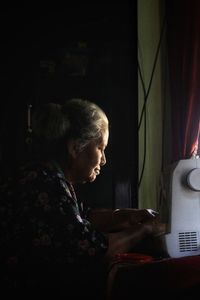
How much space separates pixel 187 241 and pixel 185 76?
1.01 m

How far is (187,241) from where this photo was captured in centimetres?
148

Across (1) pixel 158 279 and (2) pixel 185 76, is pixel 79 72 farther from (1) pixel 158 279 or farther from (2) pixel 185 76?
(1) pixel 158 279

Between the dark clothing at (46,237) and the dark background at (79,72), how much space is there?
1042 mm

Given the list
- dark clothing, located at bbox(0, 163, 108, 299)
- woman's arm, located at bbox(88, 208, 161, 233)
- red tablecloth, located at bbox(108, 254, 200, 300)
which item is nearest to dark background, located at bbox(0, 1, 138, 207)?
woman's arm, located at bbox(88, 208, 161, 233)

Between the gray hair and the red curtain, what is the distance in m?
0.77

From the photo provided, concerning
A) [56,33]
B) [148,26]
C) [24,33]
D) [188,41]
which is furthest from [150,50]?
[24,33]

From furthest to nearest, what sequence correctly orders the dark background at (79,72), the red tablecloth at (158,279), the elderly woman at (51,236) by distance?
the dark background at (79,72), the elderly woman at (51,236), the red tablecloth at (158,279)

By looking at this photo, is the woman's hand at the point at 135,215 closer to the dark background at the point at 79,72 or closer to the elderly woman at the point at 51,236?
the elderly woman at the point at 51,236

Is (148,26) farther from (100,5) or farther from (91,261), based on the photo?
(91,261)

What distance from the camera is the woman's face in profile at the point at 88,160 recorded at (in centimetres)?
153

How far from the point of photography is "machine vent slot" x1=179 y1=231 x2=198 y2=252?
1.48m

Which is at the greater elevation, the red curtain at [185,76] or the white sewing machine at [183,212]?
the red curtain at [185,76]

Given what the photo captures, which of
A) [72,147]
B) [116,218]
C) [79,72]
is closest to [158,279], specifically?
[72,147]

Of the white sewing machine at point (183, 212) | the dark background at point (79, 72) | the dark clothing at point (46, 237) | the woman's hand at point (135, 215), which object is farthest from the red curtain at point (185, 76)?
the dark clothing at point (46, 237)
